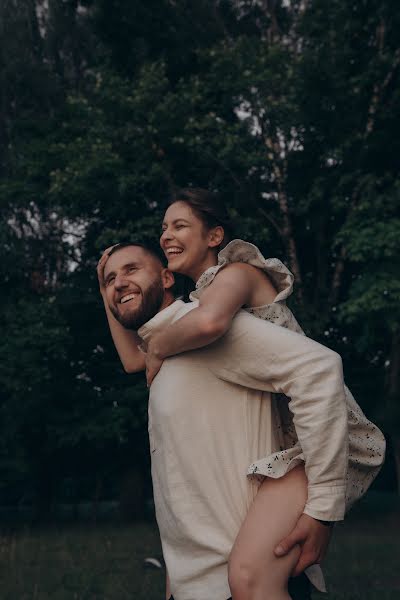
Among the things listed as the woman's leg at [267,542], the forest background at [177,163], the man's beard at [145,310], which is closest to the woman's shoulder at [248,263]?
the man's beard at [145,310]

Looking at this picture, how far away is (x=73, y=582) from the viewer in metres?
9.30

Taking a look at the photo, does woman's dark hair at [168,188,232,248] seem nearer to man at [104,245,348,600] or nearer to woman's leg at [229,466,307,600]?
man at [104,245,348,600]

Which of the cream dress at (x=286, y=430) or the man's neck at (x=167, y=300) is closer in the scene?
the cream dress at (x=286, y=430)

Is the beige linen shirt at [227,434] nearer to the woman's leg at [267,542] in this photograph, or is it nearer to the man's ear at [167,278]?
the woman's leg at [267,542]

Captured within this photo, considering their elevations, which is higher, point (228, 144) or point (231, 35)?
point (231, 35)

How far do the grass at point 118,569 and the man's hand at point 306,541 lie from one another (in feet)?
20.2

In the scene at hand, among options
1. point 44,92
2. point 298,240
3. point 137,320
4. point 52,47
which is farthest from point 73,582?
point 52,47

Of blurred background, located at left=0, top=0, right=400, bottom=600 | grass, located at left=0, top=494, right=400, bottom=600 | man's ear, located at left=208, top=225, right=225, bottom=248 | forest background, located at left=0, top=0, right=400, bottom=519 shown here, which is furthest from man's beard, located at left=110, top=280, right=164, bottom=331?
forest background, located at left=0, top=0, right=400, bottom=519

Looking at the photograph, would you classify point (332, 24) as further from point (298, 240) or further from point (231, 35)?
point (298, 240)

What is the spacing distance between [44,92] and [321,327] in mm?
9864

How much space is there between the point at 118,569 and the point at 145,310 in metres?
8.67

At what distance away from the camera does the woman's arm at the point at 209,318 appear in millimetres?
2137

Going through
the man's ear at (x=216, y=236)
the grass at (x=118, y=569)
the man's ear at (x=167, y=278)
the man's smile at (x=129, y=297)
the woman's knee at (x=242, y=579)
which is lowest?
the grass at (x=118, y=569)

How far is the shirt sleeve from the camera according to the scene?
2.04m
